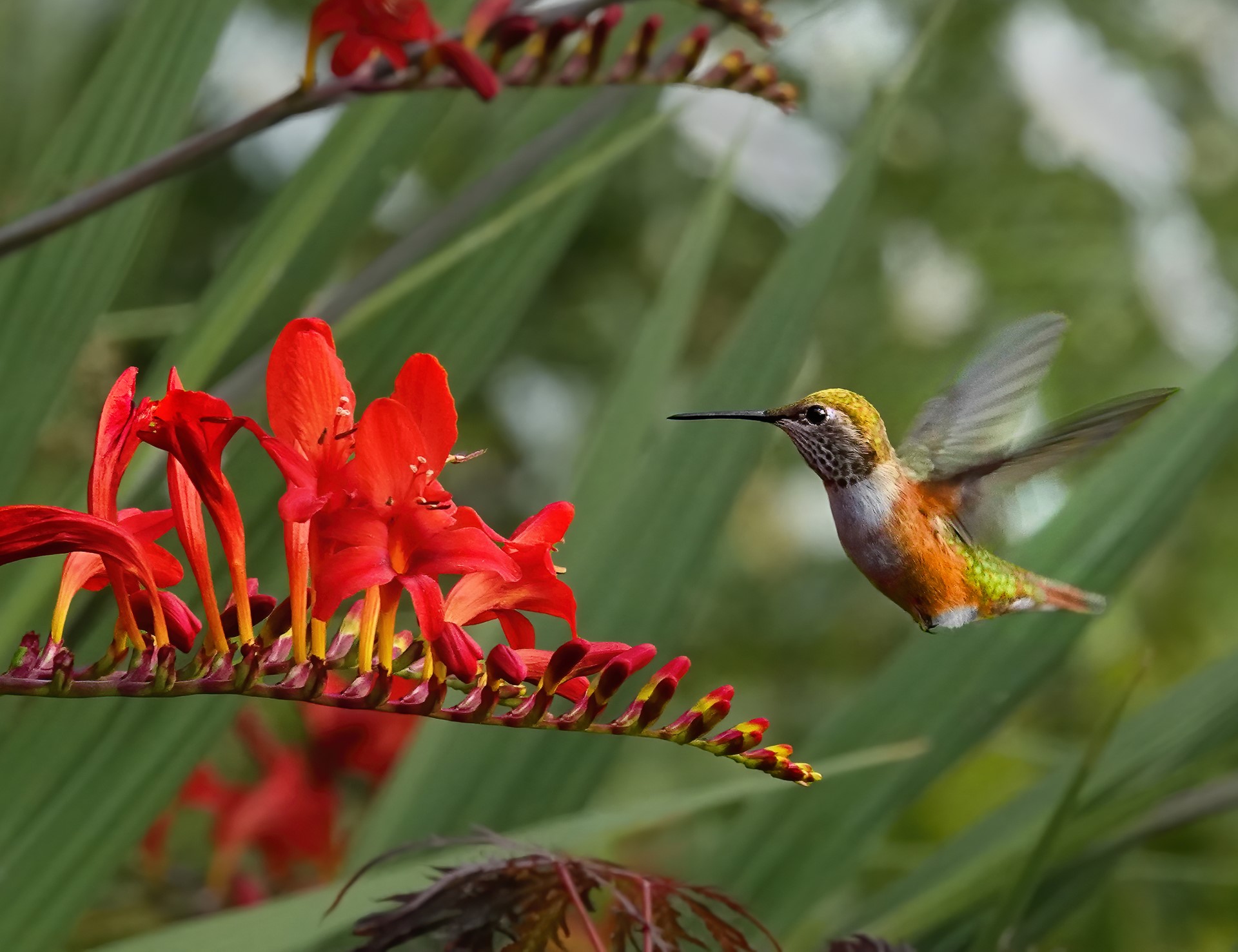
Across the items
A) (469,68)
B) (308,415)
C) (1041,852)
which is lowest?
(1041,852)

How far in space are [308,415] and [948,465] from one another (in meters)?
0.45

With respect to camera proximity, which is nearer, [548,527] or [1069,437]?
[548,527]

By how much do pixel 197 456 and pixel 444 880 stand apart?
0.16 metres

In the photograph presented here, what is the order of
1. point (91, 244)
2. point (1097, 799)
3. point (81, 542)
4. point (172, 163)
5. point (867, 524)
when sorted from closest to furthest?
point (81, 542)
point (172, 163)
point (867, 524)
point (91, 244)
point (1097, 799)

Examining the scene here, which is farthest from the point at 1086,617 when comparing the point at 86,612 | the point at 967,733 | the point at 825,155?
the point at 825,155

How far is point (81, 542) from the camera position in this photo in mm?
440

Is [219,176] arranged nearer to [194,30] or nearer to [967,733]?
[194,30]

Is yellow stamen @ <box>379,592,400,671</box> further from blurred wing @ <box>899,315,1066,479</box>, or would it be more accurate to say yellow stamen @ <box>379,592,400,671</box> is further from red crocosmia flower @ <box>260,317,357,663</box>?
blurred wing @ <box>899,315,1066,479</box>

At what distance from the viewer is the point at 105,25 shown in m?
2.04

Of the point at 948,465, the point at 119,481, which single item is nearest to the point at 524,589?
the point at 119,481

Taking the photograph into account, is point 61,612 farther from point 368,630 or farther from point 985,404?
point 985,404

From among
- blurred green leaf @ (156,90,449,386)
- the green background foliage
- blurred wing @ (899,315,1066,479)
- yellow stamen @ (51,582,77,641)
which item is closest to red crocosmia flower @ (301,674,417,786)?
the green background foliage

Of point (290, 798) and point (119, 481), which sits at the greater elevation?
point (119, 481)

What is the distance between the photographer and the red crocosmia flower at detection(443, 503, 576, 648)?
49cm
